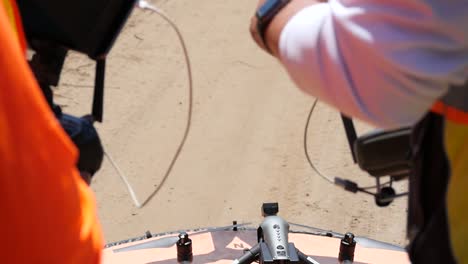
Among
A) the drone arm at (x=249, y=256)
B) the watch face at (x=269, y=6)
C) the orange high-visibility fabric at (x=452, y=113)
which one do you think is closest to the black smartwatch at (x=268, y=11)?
the watch face at (x=269, y=6)

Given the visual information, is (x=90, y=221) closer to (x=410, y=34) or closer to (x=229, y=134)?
(x=410, y=34)

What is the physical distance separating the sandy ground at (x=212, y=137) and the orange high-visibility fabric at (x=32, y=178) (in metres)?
2.51

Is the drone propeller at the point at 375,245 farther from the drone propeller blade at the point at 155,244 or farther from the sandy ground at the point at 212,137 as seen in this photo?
the sandy ground at the point at 212,137

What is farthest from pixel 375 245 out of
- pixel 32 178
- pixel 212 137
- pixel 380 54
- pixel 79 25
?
pixel 212 137

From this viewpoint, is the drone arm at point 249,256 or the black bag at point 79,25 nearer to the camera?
the black bag at point 79,25

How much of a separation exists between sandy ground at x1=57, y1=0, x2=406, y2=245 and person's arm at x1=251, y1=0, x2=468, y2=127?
2366 mm

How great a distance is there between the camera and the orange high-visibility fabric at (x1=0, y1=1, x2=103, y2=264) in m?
0.73

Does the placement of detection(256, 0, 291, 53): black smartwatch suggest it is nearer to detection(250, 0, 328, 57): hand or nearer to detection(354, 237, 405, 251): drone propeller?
detection(250, 0, 328, 57): hand

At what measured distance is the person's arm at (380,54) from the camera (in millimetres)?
893

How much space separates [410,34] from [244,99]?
311 cm

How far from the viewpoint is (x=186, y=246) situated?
179 centimetres

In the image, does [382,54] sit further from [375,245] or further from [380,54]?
[375,245]

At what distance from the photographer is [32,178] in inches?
30.3

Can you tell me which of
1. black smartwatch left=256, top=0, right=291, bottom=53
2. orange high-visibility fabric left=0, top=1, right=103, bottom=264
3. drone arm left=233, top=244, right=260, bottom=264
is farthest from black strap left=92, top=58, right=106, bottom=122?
orange high-visibility fabric left=0, top=1, right=103, bottom=264
